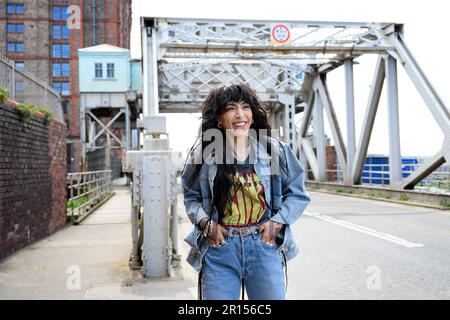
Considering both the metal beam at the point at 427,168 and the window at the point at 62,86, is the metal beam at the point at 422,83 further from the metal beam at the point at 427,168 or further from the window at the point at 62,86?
the window at the point at 62,86

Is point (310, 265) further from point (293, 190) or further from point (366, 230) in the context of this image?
point (293, 190)

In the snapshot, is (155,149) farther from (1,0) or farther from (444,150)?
(1,0)

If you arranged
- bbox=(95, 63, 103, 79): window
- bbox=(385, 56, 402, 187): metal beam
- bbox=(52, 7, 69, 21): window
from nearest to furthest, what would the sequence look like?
bbox=(385, 56, 402, 187): metal beam
bbox=(95, 63, 103, 79): window
bbox=(52, 7, 69, 21): window

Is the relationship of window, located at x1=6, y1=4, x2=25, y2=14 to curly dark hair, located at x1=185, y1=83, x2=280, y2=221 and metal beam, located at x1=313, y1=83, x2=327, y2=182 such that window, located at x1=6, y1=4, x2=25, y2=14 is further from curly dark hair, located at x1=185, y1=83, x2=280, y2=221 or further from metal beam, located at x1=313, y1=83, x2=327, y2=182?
curly dark hair, located at x1=185, y1=83, x2=280, y2=221

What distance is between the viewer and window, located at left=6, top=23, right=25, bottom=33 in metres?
68.1

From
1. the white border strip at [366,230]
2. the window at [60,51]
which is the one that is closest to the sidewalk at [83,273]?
the white border strip at [366,230]

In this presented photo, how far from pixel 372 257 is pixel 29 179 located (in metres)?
5.73

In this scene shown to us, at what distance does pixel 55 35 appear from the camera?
228 feet

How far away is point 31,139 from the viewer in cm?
894

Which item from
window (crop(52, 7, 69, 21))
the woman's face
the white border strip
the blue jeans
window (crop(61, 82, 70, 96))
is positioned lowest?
the white border strip

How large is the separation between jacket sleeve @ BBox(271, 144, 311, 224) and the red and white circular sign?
15.4m

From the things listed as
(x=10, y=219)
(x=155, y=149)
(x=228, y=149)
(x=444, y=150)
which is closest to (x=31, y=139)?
(x=10, y=219)

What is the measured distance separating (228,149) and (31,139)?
703 centimetres
